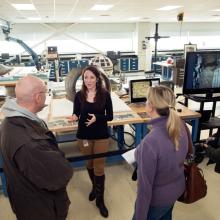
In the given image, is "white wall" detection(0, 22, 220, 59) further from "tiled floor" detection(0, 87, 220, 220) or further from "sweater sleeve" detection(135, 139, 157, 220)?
"sweater sleeve" detection(135, 139, 157, 220)

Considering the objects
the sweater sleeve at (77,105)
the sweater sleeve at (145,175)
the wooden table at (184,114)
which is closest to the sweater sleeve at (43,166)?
the sweater sleeve at (145,175)

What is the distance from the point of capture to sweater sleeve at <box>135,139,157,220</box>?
134 cm

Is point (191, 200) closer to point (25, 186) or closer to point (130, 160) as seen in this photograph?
point (130, 160)

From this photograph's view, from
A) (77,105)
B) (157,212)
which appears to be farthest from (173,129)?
(77,105)

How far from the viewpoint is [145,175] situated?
1.38 metres

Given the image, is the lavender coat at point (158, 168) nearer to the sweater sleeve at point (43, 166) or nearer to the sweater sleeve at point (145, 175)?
the sweater sleeve at point (145, 175)

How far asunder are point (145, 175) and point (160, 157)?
0.14 meters

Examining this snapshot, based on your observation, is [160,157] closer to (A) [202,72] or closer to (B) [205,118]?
(A) [202,72]

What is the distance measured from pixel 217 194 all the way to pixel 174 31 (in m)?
11.3

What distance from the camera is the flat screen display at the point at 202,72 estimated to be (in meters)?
2.76

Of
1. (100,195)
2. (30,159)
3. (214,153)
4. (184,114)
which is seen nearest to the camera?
(30,159)

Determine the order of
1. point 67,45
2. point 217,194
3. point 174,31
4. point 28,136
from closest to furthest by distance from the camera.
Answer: point 28,136 < point 217,194 < point 67,45 < point 174,31

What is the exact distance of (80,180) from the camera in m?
3.03

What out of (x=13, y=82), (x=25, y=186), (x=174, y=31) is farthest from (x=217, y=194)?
(x=174, y=31)
